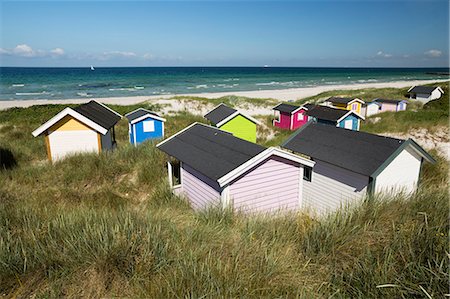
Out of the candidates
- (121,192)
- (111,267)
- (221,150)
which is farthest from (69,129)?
(111,267)

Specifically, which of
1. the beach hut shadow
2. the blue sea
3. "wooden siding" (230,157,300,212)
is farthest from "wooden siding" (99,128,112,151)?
the blue sea

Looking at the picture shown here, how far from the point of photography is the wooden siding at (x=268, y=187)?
8.43m

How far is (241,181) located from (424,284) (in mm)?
5223

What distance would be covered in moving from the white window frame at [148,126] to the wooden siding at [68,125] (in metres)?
5.56

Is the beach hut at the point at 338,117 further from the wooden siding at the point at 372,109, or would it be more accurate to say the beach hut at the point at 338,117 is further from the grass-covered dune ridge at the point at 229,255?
the grass-covered dune ridge at the point at 229,255

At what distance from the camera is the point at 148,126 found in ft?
64.5

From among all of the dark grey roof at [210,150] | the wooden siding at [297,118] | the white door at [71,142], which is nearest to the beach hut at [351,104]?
the wooden siding at [297,118]

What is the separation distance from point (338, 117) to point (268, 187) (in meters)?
16.4

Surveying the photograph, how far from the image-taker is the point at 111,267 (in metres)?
3.91

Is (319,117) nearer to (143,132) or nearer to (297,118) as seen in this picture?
(297,118)

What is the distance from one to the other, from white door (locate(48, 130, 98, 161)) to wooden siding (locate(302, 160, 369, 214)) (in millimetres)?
10428

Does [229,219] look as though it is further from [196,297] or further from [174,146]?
[174,146]

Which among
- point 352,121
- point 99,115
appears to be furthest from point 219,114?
point 352,121

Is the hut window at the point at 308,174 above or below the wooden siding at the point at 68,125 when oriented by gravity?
below
